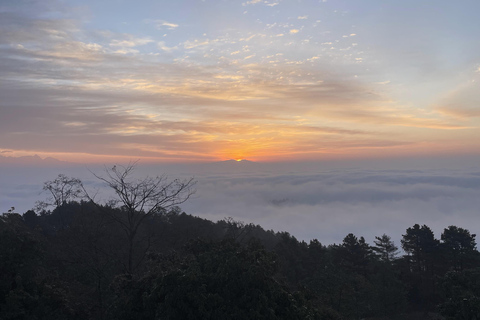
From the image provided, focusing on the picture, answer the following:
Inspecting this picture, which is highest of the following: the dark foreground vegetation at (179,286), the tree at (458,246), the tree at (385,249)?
the dark foreground vegetation at (179,286)

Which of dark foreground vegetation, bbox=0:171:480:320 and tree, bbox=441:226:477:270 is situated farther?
tree, bbox=441:226:477:270

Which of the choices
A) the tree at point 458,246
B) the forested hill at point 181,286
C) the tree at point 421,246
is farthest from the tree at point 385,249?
the forested hill at point 181,286

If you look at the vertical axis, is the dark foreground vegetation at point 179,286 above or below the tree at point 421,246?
above

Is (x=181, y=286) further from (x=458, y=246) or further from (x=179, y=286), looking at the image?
(x=458, y=246)

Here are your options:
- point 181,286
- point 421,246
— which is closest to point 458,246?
point 421,246

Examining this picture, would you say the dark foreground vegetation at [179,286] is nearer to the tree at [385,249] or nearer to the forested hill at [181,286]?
the forested hill at [181,286]

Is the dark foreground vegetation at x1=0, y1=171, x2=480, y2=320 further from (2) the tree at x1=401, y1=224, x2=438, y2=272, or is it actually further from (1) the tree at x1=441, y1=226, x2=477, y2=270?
(2) the tree at x1=401, y1=224, x2=438, y2=272

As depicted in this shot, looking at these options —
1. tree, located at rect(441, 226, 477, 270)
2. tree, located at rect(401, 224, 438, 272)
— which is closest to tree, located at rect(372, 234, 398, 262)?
tree, located at rect(401, 224, 438, 272)

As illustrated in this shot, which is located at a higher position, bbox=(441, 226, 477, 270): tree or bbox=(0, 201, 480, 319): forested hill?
bbox=(0, 201, 480, 319): forested hill

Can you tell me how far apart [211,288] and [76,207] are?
34.6 meters

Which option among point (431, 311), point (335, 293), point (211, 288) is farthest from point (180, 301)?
point (431, 311)

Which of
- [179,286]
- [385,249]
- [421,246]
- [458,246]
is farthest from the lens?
[385,249]

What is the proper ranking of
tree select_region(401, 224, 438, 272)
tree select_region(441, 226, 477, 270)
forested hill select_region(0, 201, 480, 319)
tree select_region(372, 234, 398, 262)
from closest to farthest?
forested hill select_region(0, 201, 480, 319)
tree select_region(441, 226, 477, 270)
tree select_region(401, 224, 438, 272)
tree select_region(372, 234, 398, 262)

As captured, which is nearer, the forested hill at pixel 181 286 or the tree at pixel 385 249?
the forested hill at pixel 181 286
